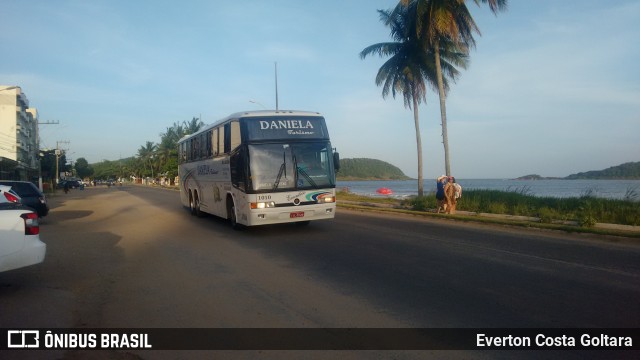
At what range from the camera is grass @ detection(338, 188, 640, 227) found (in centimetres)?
1598

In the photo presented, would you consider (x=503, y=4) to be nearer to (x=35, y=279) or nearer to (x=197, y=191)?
(x=197, y=191)

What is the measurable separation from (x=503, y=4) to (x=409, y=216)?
12.1 m

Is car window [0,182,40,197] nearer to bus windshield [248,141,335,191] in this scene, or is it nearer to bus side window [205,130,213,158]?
bus side window [205,130,213,158]

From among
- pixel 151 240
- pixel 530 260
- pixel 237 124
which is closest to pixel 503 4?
A: pixel 237 124

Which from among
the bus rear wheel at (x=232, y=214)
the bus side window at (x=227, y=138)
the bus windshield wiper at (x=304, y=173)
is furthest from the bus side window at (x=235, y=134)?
the bus rear wheel at (x=232, y=214)

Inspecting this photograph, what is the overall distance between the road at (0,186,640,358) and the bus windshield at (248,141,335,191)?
1.44 meters

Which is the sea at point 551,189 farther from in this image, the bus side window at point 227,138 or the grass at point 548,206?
the bus side window at point 227,138

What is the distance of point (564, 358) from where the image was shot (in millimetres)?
4578

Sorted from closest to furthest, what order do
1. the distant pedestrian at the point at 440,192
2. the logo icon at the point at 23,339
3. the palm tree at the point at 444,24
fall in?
the logo icon at the point at 23,339 < the distant pedestrian at the point at 440,192 < the palm tree at the point at 444,24

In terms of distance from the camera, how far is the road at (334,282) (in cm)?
587

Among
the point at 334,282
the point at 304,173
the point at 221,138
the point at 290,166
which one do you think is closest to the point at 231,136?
Answer: the point at 221,138

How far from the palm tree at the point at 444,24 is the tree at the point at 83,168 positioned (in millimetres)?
A: 149760

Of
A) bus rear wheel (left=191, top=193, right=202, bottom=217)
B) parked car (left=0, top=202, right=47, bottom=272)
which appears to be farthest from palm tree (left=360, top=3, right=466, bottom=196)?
parked car (left=0, top=202, right=47, bottom=272)

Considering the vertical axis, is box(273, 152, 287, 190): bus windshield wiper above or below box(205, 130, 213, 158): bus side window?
below
